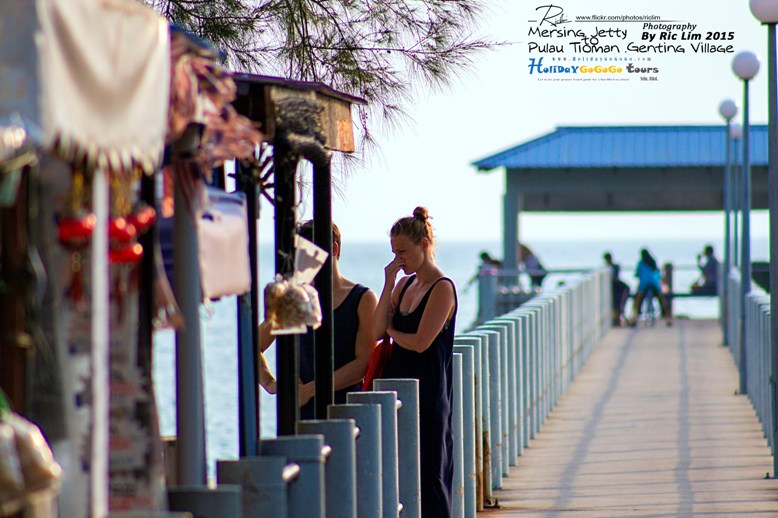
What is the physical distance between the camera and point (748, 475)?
33.3 ft

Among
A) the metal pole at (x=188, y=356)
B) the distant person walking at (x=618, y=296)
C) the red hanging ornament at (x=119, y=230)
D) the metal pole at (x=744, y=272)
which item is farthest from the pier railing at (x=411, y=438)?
the distant person walking at (x=618, y=296)

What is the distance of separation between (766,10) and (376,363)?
5603mm

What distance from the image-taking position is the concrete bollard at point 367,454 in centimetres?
562

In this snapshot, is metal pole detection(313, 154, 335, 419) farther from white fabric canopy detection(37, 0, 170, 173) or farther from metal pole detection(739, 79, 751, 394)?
metal pole detection(739, 79, 751, 394)

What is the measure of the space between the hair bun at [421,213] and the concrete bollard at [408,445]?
0.84 metres

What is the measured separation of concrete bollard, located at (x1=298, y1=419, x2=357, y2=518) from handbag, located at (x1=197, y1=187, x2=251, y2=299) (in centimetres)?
91

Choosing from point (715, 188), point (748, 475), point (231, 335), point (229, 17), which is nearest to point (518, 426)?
point (748, 475)

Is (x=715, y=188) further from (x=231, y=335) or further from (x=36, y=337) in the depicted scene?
(x=231, y=335)

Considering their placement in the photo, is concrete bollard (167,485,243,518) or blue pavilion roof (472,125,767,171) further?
blue pavilion roof (472,125,767,171)

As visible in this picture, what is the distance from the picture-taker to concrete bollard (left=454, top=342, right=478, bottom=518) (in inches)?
320

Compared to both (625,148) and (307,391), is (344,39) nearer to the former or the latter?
(307,391)

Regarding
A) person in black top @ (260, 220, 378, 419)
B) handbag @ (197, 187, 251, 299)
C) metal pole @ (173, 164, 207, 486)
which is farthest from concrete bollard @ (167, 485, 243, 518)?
person in black top @ (260, 220, 378, 419)

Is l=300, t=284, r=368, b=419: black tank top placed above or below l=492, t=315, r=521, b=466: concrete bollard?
above

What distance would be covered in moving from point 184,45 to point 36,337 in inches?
39.2
